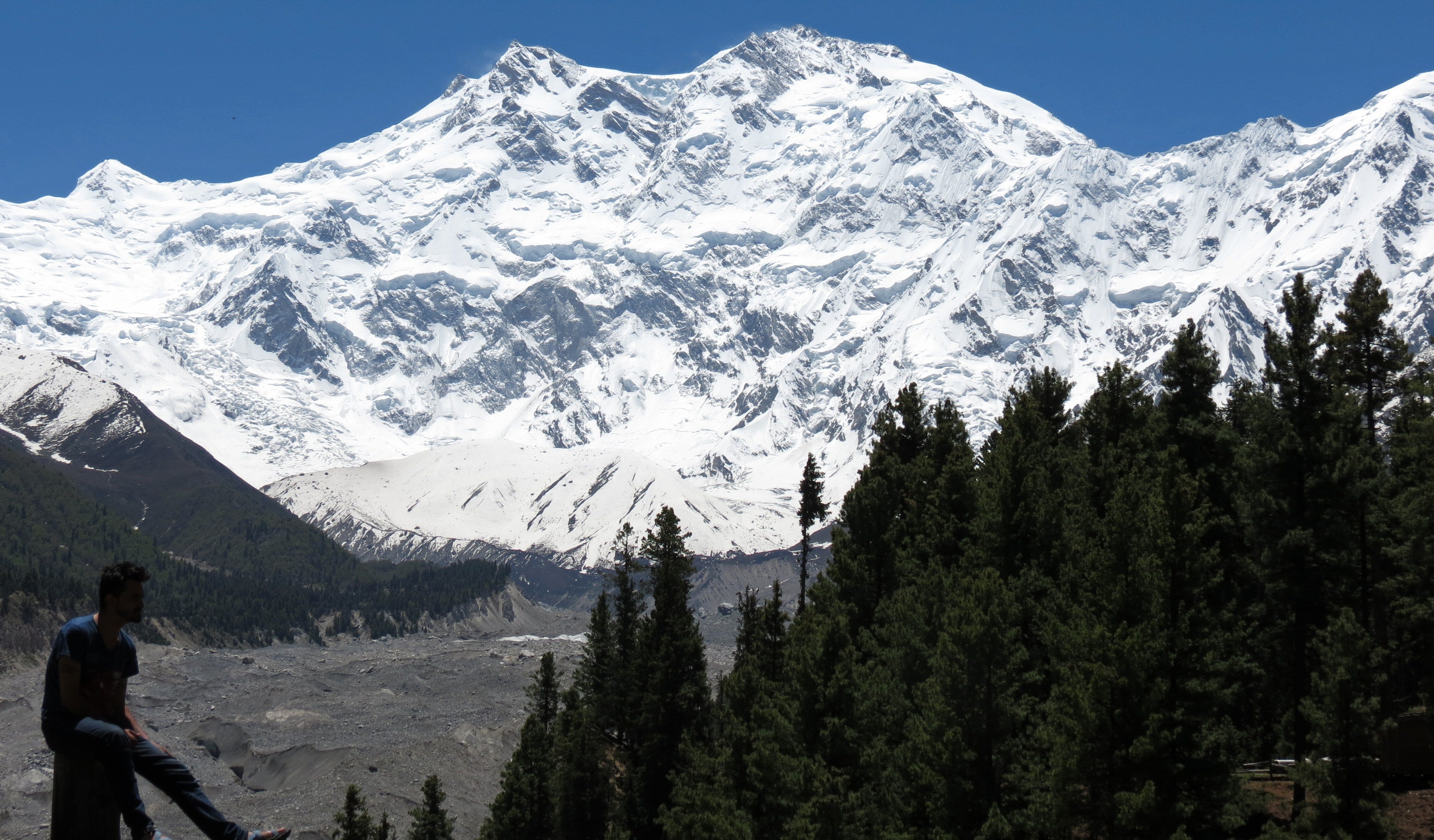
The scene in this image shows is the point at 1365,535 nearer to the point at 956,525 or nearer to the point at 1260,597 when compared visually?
the point at 1260,597

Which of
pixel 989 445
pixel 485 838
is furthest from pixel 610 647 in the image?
pixel 989 445

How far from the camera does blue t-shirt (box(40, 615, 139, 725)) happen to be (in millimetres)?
12406

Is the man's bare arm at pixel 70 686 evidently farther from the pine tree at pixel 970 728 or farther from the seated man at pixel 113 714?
the pine tree at pixel 970 728

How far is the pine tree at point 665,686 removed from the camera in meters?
71.2

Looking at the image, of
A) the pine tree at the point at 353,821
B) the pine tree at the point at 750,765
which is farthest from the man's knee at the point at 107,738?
the pine tree at the point at 353,821

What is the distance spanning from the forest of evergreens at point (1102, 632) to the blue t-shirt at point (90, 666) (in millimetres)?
28973

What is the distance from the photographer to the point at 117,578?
1260cm

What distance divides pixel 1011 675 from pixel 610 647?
4193cm

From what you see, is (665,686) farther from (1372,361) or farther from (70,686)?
(70,686)

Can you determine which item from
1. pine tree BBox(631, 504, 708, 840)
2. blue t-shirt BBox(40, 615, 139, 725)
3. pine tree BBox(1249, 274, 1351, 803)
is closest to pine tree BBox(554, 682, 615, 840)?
pine tree BBox(631, 504, 708, 840)

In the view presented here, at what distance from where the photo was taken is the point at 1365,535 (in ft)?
165

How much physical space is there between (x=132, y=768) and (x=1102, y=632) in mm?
30505

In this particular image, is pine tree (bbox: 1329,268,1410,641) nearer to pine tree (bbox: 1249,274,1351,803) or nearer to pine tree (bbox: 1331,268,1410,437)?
pine tree (bbox: 1331,268,1410,437)

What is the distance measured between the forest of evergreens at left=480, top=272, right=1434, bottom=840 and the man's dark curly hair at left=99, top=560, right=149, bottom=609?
95.8 ft
